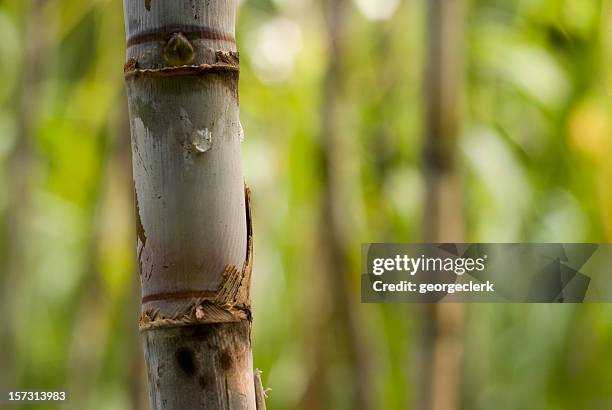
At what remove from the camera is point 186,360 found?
0.62m

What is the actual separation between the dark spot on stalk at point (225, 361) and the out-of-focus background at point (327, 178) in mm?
2265

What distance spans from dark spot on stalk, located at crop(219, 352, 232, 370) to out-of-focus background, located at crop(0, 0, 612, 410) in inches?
89.2

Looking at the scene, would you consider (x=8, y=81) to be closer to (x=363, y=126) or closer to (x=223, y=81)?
(x=363, y=126)

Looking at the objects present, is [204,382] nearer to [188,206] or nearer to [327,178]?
[188,206]


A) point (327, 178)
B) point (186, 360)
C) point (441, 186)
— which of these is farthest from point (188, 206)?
point (327, 178)

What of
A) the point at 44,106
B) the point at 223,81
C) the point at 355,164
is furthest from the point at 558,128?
the point at 223,81

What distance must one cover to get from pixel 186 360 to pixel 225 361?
0.08ft

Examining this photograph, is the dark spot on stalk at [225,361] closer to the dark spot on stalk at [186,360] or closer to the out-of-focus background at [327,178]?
the dark spot on stalk at [186,360]

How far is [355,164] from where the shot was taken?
386cm

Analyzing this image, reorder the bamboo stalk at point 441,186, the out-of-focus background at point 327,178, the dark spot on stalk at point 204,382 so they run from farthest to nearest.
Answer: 1. the out-of-focus background at point 327,178
2. the bamboo stalk at point 441,186
3. the dark spot on stalk at point 204,382

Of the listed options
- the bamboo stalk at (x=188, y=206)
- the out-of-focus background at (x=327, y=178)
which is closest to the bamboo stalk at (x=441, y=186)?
the out-of-focus background at (x=327, y=178)

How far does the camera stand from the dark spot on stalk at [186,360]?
613 mm

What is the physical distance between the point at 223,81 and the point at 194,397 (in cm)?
19

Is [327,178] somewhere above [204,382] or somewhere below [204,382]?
above
